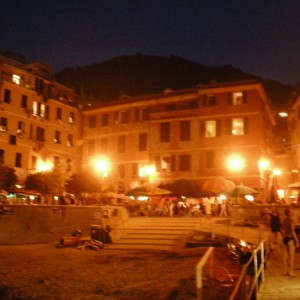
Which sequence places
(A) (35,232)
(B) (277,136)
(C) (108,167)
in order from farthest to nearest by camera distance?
(B) (277,136)
(C) (108,167)
(A) (35,232)

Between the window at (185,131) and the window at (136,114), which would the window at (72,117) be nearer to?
the window at (136,114)

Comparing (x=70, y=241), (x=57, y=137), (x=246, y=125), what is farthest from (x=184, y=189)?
(x=57, y=137)

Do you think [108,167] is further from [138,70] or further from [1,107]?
[138,70]

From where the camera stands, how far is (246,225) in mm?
25453

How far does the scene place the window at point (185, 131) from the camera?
44.6 meters

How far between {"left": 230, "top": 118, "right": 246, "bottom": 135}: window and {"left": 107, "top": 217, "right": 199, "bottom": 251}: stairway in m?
14.6

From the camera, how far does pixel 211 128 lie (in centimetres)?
4384

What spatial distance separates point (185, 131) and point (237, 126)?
5.07 m

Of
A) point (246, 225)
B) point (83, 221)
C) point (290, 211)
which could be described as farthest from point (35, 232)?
point (290, 211)

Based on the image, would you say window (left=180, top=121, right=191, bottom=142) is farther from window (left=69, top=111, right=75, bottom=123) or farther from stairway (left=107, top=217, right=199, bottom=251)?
stairway (left=107, top=217, right=199, bottom=251)

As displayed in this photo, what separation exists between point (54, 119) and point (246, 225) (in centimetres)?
3029

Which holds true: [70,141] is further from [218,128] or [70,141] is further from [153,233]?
[153,233]

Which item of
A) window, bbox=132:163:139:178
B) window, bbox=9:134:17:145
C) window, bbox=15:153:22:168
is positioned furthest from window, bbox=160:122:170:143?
window, bbox=9:134:17:145

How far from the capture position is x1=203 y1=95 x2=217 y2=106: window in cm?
4372
